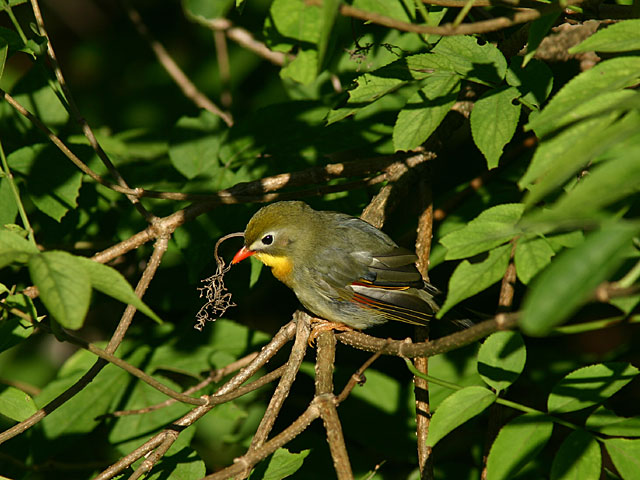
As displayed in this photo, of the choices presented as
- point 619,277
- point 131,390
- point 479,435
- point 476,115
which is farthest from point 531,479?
point 131,390

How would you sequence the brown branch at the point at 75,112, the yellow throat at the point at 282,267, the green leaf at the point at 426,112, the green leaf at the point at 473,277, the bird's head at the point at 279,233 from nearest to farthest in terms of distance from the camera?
the green leaf at the point at 473,277 → the green leaf at the point at 426,112 → the brown branch at the point at 75,112 → the bird's head at the point at 279,233 → the yellow throat at the point at 282,267

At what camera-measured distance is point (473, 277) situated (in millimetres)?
1944

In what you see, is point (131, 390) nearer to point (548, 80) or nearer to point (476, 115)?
point (476, 115)

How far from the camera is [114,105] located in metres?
6.00

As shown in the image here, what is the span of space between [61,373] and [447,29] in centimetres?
292

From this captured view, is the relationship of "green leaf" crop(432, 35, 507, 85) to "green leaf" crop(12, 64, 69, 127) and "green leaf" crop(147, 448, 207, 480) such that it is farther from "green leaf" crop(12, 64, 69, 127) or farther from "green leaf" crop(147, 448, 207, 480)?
"green leaf" crop(12, 64, 69, 127)

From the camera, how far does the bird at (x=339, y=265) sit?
372 centimetres

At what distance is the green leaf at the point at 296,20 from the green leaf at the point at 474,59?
57cm

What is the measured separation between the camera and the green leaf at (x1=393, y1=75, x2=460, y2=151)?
260cm

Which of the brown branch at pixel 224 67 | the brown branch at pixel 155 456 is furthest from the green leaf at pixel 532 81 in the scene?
the brown branch at pixel 224 67

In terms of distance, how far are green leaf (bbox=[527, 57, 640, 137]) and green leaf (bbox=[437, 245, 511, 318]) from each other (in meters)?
0.50

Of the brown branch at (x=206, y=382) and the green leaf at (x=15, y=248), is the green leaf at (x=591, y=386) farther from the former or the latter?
the green leaf at (x=15, y=248)

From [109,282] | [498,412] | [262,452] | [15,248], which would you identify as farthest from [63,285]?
[498,412]

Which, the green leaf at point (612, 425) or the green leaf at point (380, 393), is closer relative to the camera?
the green leaf at point (612, 425)
